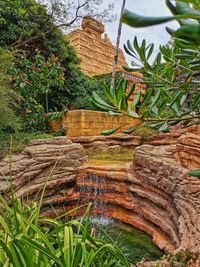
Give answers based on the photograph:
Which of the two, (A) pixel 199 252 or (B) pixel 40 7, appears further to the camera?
(B) pixel 40 7

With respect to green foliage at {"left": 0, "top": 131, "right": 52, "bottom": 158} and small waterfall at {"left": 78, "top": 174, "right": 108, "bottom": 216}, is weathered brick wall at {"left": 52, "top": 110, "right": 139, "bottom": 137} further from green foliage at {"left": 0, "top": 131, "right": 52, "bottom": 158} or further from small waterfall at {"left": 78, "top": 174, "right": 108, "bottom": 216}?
small waterfall at {"left": 78, "top": 174, "right": 108, "bottom": 216}

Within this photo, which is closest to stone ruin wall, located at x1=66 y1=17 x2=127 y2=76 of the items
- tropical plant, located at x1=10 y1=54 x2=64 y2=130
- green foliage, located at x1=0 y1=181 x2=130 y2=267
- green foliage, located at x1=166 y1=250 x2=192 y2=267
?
tropical plant, located at x1=10 y1=54 x2=64 y2=130

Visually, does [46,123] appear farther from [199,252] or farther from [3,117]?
[199,252]

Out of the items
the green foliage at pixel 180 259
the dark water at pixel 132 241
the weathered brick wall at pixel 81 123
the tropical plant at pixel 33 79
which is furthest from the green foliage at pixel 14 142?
the green foliage at pixel 180 259

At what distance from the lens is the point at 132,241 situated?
4.89 m

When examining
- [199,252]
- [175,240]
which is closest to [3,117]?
[175,240]

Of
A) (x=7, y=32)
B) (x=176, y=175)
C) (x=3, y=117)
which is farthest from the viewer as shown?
(x=7, y=32)

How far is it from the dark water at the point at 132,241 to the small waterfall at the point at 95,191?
41 centimetres

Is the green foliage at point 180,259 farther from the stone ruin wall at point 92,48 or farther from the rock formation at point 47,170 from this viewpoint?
the stone ruin wall at point 92,48

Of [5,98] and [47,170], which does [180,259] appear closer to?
[47,170]

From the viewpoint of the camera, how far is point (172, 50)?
104 centimetres

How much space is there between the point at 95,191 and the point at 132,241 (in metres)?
2.00

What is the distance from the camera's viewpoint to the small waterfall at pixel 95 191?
256 inches

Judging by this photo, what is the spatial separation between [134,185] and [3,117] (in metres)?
4.06
